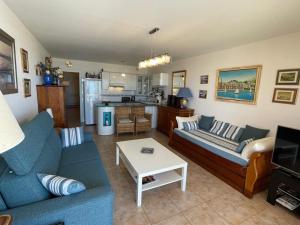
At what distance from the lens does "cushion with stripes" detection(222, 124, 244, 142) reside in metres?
3.12

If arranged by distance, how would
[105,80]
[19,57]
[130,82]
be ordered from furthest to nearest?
[130,82] < [105,80] < [19,57]

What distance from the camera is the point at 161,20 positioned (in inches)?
86.4

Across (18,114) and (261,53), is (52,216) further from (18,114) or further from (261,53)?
(261,53)

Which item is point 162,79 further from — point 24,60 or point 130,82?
point 24,60

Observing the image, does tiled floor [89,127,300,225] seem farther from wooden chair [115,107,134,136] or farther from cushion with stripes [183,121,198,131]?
wooden chair [115,107,134,136]

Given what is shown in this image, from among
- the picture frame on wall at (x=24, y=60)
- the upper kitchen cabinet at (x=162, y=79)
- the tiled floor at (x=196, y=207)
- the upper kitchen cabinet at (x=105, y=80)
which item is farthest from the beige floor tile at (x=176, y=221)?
the upper kitchen cabinet at (x=105, y=80)

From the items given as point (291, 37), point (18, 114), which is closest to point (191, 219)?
point (18, 114)

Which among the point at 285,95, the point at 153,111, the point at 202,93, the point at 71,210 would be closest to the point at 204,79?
the point at 202,93

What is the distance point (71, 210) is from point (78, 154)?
4.07 feet

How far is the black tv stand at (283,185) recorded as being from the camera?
189 cm

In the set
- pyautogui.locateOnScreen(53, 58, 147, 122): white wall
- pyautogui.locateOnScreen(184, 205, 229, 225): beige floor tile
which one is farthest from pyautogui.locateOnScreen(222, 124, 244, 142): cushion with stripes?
pyautogui.locateOnScreen(53, 58, 147, 122): white wall

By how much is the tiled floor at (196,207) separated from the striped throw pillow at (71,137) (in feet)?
2.73

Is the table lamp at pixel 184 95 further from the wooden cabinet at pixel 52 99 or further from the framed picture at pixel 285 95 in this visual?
the wooden cabinet at pixel 52 99

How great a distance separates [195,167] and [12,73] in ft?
10.5
